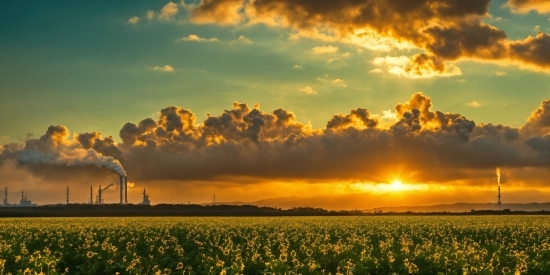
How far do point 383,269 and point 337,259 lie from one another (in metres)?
3.72

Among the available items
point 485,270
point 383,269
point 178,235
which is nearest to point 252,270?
point 383,269

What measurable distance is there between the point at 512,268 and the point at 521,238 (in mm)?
19034

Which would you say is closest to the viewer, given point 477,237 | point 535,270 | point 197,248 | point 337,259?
point 535,270

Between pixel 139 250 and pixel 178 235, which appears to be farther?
pixel 178 235

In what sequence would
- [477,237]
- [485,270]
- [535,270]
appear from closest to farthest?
[485,270], [535,270], [477,237]

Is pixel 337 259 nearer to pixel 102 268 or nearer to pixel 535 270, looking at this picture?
pixel 535 270

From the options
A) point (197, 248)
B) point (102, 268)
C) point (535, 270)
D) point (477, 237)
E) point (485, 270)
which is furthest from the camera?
point (477, 237)

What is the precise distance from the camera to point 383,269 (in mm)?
22016

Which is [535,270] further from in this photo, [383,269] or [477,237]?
[477,237]

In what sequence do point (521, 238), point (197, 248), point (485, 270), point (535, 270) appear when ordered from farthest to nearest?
point (521, 238) < point (197, 248) < point (535, 270) < point (485, 270)

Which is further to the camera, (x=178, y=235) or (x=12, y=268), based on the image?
(x=178, y=235)

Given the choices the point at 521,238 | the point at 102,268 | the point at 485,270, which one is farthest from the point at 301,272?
the point at 521,238

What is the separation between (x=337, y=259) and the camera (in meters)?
25.5

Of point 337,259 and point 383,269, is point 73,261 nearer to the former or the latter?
point 337,259
